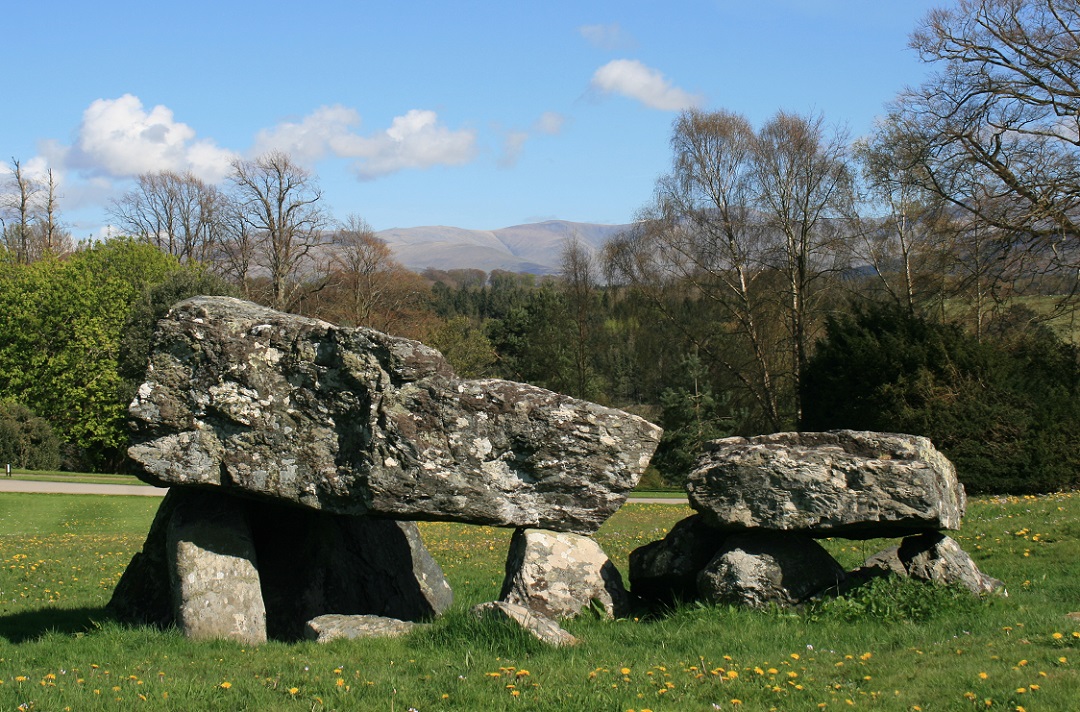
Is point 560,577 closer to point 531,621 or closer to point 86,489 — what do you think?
point 531,621

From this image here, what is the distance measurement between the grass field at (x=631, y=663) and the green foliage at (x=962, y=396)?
15.1 meters

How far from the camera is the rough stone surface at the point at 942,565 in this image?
9562mm

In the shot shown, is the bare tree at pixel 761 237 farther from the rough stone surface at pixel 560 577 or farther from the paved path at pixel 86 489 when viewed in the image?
the rough stone surface at pixel 560 577

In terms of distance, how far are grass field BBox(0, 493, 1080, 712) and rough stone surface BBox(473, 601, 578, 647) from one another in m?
0.12

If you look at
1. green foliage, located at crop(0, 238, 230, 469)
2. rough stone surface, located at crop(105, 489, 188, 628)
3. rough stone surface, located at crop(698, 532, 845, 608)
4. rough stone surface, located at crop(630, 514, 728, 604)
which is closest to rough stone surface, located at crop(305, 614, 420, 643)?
rough stone surface, located at crop(105, 489, 188, 628)

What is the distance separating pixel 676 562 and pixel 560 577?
1445 millimetres

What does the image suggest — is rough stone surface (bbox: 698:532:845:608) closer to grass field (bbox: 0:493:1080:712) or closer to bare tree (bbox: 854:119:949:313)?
grass field (bbox: 0:493:1080:712)

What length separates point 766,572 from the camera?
31.4 feet

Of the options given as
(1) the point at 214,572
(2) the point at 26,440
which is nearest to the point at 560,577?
(1) the point at 214,572

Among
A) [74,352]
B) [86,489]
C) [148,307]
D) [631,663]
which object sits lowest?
[86,489]

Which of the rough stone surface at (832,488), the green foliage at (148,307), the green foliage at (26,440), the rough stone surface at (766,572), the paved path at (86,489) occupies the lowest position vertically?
the paved path at (86,489)

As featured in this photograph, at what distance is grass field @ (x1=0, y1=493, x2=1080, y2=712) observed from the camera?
21.3 ft

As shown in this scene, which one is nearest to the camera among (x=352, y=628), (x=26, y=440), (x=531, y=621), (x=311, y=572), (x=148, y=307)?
(x=531, y=621)

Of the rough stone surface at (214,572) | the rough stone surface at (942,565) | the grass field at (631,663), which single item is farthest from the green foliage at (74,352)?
the rough stone surface at (942,565)
